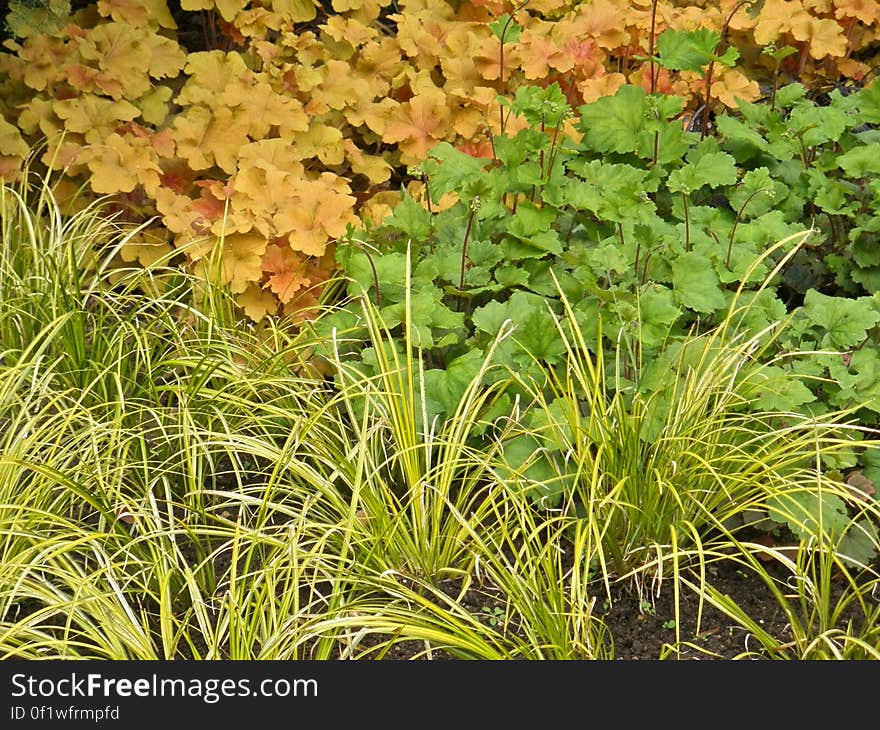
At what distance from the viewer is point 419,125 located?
3.85m

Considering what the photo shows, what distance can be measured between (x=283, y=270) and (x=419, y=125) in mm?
744

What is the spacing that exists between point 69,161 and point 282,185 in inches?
28.3

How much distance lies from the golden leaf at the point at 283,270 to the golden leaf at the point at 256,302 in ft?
0.16

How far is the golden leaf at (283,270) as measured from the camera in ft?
11.4

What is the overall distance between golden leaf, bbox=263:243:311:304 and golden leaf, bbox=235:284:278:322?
5 centimetres

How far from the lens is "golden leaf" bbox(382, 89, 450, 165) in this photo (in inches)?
150

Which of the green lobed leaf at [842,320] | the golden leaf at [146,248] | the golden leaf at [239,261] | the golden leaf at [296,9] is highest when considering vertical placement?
the golden leaf at [296,9]

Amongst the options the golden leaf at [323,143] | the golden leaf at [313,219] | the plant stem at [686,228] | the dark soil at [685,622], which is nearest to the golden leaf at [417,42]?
the golden leaf at [323,143]

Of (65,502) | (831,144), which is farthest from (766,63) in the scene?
(65,502)

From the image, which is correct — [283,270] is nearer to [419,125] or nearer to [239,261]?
[239,261]

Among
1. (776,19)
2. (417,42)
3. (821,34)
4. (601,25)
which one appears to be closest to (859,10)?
(821,34)

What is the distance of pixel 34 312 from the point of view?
321cm

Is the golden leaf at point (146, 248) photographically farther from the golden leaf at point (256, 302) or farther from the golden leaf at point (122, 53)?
the golden leaf at point (122, 53)

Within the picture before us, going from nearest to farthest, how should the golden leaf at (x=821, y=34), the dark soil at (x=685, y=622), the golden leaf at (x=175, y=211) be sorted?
1. the dark soil at (x=685, y=622)
2. the golden leaf at (x=175, y=211)
3. the golden leaf at (x=821, y=34)
